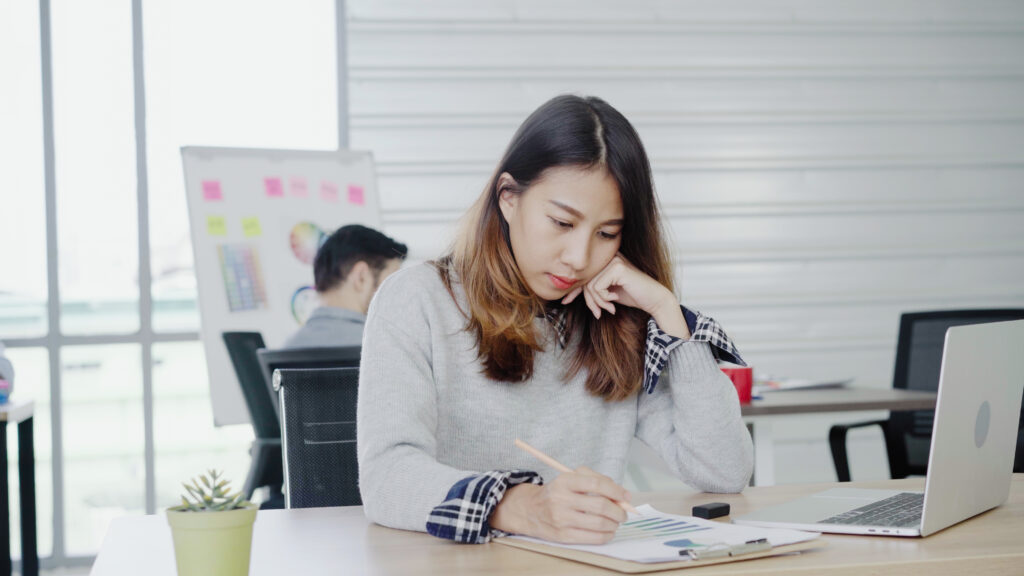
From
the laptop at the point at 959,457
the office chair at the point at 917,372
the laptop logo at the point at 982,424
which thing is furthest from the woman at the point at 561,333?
the office chair at the point at 917,372

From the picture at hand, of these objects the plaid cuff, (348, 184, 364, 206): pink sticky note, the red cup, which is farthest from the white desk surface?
the plaid cuff

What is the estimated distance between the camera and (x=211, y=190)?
4023 millimetres

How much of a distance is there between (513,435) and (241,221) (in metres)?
2.78

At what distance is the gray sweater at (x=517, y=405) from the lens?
139 centimetres

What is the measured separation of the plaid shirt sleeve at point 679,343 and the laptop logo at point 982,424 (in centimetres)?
40

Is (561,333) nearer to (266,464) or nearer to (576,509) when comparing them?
(576,509)

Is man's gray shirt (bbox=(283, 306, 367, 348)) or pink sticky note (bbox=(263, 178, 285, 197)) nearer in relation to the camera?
man's gray shirt (bbox=(283, 306, 367, 348))

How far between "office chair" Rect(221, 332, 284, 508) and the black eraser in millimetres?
1682

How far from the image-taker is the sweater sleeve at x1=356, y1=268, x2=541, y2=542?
112 centimetres

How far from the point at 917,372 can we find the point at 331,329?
191 cm

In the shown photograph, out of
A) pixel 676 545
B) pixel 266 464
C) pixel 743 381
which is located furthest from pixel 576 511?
pixel 266 464

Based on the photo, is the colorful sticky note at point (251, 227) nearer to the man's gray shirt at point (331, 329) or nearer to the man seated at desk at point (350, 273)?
the man seated at desk at point (350, 273)

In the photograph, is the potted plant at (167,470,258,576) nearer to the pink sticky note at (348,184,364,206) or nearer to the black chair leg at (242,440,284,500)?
the black chair leg at (242,440,284,500)

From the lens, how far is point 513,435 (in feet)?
4.98
